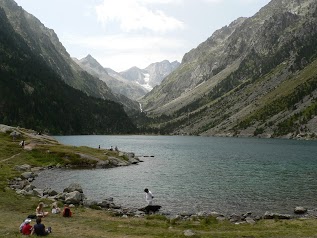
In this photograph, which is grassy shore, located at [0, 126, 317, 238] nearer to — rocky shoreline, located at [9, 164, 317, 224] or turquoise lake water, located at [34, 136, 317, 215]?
rocky shoreline, located at [9, 164, 317, 224]

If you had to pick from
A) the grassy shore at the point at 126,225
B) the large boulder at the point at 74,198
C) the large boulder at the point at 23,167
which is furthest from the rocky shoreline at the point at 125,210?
the large boulder at the point at 23,167

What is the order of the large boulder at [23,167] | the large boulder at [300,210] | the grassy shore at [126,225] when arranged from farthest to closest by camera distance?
the large boulder at [23,167] < the large boulder at [300,210] < the grassy shore at [126,225]

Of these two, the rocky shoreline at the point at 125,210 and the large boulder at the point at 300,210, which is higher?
the large boulder at the point at 300,210

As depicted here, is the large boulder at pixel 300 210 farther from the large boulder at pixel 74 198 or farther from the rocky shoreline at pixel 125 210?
the large boulder at pixel 74 198

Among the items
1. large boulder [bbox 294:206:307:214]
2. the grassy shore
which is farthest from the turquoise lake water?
the grassy shore

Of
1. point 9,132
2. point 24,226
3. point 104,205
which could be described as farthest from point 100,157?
point 24,226

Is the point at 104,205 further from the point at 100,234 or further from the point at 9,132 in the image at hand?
→ the point at 9,132

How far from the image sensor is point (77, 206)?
5025 centimetres

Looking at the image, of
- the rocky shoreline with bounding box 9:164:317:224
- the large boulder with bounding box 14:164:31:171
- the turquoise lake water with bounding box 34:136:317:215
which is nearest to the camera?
the rocky shoreline with bounding box 9:164:317:224

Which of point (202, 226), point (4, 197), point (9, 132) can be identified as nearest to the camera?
point (202, 226)

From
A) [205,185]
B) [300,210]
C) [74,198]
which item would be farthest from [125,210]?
[205,185]

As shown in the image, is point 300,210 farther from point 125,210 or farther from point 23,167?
point 23,167

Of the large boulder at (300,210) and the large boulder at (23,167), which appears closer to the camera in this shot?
the large boulder at (300,210)

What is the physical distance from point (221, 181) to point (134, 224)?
4112 cm
